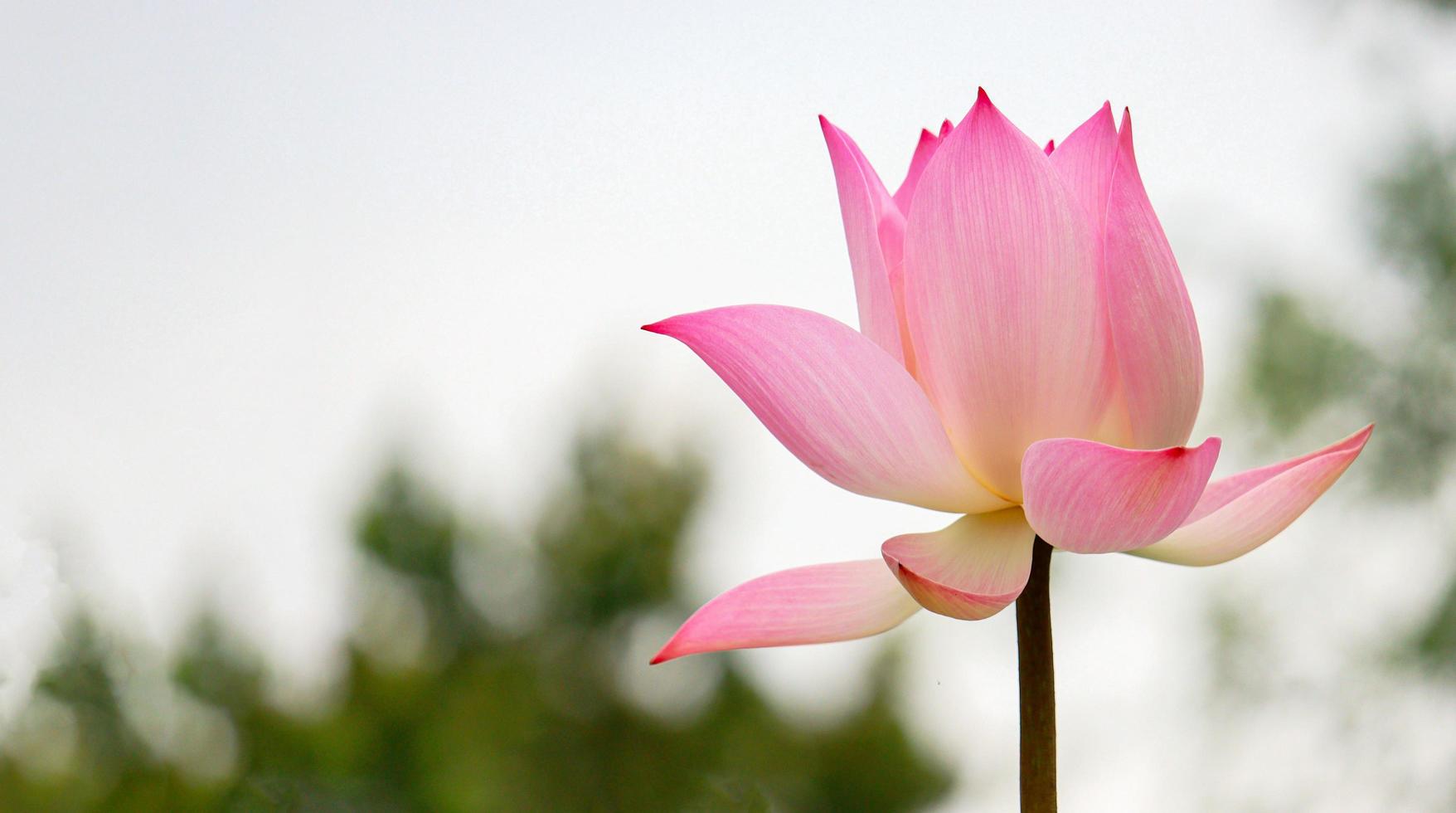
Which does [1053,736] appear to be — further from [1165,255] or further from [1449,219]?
[1449,219]

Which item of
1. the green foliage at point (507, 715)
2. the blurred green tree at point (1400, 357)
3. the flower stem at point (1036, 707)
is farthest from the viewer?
the green foliage at point (507, 715)

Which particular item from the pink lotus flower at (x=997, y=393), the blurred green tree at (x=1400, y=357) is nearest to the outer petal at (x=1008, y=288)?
the pink lotus flower at (x=997, y=393)

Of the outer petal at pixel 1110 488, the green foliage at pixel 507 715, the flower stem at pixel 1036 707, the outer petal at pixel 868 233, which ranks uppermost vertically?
the outer petal at pixel 868 233

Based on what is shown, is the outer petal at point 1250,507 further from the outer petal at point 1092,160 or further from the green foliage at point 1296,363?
the green foliage at point 1296,363

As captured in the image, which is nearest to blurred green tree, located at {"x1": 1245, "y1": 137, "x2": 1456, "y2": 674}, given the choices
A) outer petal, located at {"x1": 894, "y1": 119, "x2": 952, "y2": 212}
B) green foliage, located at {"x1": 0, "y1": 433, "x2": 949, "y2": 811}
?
green foliage, located at {"x1": 0, "y1": 433, "x2": 949, "y2": 811}

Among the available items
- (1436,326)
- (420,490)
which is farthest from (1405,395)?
(420,490)

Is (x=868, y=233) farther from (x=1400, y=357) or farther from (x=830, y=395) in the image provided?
(x=1400, y=357)
